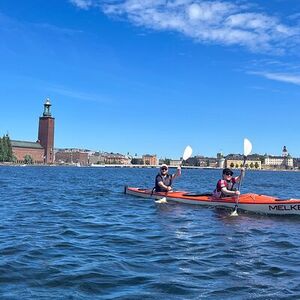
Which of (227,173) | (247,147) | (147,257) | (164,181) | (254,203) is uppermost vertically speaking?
(247,147)

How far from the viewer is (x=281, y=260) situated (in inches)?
404

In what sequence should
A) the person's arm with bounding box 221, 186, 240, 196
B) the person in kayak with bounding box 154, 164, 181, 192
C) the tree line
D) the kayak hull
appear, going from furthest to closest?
1. the tree line
2. the person in kayak with bounding box 154, 164, 181, 192
3. the person's arm with bounding box 221, 186, 240, 196
4. the kayak hull

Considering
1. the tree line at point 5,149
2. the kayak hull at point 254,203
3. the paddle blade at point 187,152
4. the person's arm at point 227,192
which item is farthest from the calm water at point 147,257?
the tree line at point 5,149

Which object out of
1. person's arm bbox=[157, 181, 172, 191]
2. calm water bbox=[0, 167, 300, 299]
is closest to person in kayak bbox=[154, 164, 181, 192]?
person's arm bbox=[157, 181, 172, 191]

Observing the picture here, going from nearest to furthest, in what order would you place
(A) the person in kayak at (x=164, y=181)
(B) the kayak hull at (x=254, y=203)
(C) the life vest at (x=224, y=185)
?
(B) the kayak hull at (x=254, y=203) < (C) the life vest at (x=224, y=185) < (A) the person in kayak at (x=164, y=181)

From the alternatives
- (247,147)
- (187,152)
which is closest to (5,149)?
(187,152)

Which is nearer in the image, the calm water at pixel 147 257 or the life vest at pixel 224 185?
the calm water at pixel 147 257

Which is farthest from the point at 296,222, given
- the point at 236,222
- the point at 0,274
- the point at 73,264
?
the point at 0,274

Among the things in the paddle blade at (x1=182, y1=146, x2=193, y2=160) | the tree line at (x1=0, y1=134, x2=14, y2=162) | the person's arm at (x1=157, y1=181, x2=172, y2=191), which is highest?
the tree line at (x1=0, y1=134, x2=14, y2=162)

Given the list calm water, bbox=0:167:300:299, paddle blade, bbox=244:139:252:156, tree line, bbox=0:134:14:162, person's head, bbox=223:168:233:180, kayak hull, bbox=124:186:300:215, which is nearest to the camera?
calm water, bbox=0:167:300:299

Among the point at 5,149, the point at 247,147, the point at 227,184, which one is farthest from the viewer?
the point at 5,149

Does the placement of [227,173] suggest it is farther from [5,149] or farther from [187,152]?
[5,149]

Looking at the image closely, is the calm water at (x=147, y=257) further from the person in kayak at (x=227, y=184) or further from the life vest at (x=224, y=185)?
the life vest at (x=224, y=185)

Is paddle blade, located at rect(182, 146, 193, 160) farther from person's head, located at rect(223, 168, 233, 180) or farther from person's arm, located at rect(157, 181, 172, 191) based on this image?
person's head, located at rect(223, 168, 233, 180)
